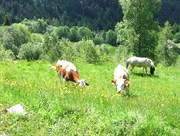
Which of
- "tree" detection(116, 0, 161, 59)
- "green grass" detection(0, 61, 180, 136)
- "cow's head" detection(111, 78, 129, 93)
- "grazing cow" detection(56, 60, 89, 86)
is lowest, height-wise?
"tree" detection(116, 0, 161, 59)

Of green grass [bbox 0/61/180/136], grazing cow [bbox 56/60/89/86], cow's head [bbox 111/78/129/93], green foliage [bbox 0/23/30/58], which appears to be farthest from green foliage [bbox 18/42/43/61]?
green grass [bbox 0/61/180/136]

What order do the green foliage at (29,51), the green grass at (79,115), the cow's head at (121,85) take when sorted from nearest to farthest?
1. the green grass at (79,115)
2. the cow's head at (121,85)
3. the green foliage at (29,51)

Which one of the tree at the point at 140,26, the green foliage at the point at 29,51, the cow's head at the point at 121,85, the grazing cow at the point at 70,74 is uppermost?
the grazing cow at the point at 70,74

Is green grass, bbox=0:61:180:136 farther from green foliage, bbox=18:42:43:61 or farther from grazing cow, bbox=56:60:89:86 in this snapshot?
green foliage, bbox=18:42:43:61

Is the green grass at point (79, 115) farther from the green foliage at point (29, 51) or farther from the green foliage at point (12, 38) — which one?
the green foliage at point (12, 38)

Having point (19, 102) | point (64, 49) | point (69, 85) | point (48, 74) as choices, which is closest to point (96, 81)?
point (48, 74)

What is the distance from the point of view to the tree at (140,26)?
55312mm

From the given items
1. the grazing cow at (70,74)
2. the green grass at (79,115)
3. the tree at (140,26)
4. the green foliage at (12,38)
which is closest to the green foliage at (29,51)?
the green foliage at (12,38)

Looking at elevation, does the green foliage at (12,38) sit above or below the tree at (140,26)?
below

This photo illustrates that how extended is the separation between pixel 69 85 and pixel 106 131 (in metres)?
7.65

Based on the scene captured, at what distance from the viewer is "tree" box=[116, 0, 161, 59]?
55.3 metres

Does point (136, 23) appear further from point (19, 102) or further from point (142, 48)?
point (19, 102)

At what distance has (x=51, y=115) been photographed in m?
13.1

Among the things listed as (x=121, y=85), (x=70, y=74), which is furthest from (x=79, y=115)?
(x=121, y=85)
